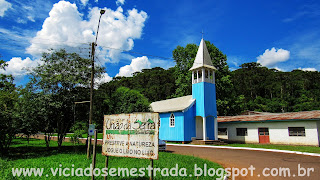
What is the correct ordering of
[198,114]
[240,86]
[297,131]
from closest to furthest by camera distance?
[297,131] < [198,114] < [240,86]

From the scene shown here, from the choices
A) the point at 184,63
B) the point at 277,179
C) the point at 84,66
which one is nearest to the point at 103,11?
the point at 84,66

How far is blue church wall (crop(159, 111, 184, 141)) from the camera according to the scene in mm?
24750

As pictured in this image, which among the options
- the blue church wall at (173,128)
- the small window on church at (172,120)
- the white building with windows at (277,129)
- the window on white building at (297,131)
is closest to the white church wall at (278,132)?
the white building with windows at (277,129)

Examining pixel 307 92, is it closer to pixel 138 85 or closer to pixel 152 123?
pixel 138 85

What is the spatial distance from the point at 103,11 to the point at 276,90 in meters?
63.6

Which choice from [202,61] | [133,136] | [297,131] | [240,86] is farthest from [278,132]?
[240,86]

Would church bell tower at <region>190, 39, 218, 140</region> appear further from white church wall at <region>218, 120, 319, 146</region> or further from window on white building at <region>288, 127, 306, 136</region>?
window on white building at <region>288, 127, 306, 136</region>

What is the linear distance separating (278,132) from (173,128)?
37.5 ft

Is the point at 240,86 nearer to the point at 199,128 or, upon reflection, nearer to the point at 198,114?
the point at 199,128

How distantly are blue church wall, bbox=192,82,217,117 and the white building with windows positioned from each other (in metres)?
3.93

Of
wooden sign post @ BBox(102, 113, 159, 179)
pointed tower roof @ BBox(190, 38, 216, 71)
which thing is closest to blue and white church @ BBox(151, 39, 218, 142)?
pointed tower roof @ BBox(190, 38, 216, 71)

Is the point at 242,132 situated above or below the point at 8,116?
below

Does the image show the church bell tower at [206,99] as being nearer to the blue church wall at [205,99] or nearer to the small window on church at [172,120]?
the blue church wall at [205,99]

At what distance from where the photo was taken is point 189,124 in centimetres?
2497
